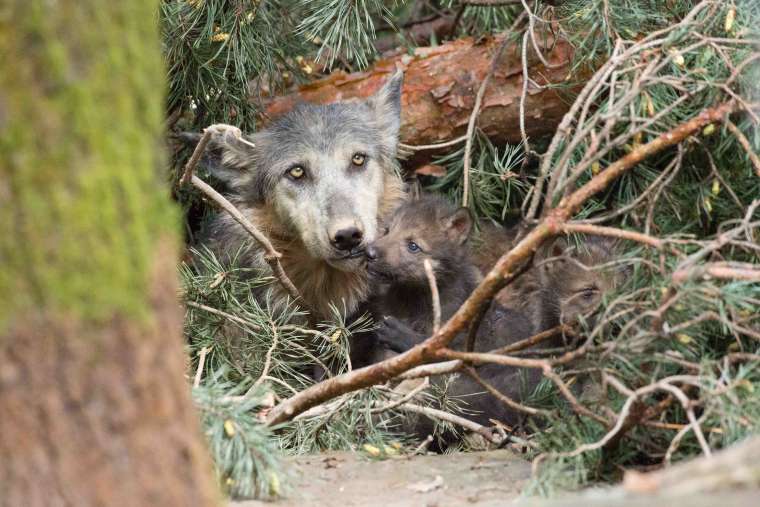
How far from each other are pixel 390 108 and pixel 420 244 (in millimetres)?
1233

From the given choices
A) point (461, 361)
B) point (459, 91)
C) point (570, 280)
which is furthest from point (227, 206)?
point (459, 91)

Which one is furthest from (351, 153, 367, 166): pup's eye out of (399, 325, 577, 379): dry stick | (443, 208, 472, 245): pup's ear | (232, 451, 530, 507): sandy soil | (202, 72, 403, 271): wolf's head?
(232, 451, 530, 507): sandy soil

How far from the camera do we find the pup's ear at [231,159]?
6.36 m

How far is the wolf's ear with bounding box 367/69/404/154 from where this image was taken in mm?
6438

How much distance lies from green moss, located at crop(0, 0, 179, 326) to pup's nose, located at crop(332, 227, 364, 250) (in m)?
3.21

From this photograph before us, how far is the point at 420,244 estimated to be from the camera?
5.61 meters

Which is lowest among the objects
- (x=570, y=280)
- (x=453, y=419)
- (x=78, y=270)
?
(x=453, y=419)

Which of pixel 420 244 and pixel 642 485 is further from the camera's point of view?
pixel 420 244

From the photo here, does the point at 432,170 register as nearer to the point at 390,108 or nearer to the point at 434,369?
the point at 390,108

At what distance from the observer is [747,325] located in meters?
3.84

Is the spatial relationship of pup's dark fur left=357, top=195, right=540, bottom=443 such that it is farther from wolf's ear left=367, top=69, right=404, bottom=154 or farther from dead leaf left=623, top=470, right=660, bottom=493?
dead leaf left=623, top=470, right=660, bottom=493

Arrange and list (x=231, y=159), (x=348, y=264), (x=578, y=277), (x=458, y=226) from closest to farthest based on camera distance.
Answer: (x=578, y=277)
(x=458, y=226)
(x=348, y=264)
(x=231, y=159)

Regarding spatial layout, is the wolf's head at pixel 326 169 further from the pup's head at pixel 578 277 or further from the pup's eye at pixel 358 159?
the pup's head at pixel 578 277

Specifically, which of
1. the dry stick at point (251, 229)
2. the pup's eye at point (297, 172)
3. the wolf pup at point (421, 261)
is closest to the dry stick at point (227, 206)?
the dry stick at point (251, 229)
